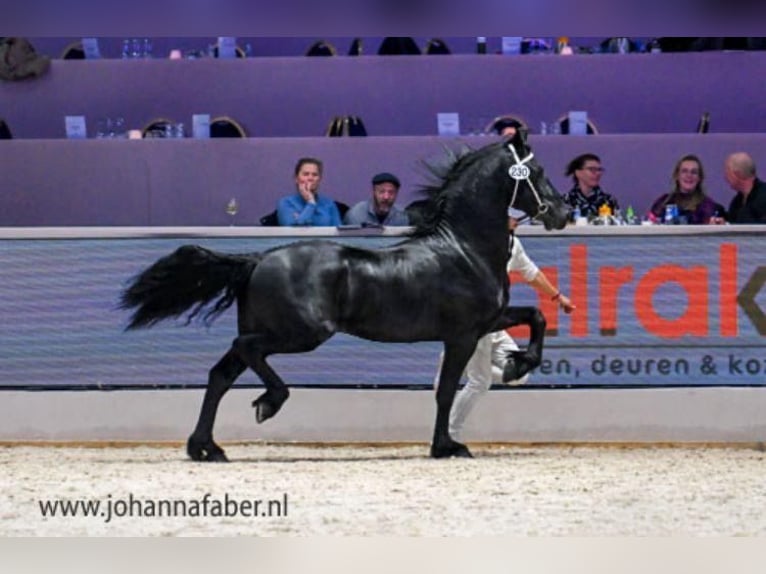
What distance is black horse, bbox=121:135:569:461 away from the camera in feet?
37.6

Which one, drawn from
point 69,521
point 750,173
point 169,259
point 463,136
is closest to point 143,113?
point 463,136

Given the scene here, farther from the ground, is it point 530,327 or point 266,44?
point 266,44

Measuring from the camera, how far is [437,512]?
964cm

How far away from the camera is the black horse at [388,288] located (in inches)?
452

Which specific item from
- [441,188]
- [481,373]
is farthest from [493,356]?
[441,188]

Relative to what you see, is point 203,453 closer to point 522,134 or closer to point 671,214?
point 522,134

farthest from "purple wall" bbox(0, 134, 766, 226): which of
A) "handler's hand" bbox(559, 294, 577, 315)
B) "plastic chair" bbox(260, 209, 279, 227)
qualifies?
"handler's hand" bbox(559, 294, 577, 315)

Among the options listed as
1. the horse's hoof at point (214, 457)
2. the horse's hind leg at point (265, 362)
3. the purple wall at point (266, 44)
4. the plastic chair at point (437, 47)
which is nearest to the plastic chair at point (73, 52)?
the purple wall at point (266, 44)

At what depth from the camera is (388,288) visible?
Result: 11680 millimetres

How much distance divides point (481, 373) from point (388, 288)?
2.50 feet

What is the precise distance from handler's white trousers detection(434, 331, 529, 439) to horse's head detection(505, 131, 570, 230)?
0.75 m

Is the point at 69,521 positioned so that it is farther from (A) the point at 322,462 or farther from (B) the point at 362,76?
(B) the point at 362,76

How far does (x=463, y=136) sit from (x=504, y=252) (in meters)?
2.16

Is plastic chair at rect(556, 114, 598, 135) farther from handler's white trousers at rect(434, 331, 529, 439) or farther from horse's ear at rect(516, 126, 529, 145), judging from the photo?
horse's ear at rect(516, 126, 529, 145)
